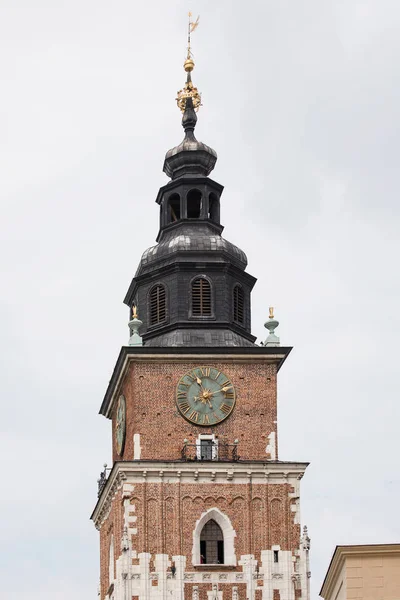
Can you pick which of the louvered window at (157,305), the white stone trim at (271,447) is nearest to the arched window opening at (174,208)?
the louvered window at (157,305)

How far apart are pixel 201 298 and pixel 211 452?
21.1ft

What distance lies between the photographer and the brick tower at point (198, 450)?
65500 mm

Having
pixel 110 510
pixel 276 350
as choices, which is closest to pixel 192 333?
pixel 276 350

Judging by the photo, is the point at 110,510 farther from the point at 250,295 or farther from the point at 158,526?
the point at 250,295

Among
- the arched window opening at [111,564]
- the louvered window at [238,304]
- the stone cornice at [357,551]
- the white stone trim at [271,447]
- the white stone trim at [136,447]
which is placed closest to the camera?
the stone cornice at [357,551]

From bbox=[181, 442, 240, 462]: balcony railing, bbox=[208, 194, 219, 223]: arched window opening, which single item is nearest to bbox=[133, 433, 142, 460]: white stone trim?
bbox=[181, 442, 240, 462]: balcony railing

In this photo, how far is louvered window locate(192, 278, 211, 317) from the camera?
70.0 meters

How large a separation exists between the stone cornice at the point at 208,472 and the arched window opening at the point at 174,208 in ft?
39.1

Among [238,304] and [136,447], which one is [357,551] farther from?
[238,304]

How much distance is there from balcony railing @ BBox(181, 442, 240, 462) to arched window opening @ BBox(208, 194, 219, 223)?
34.8 feet

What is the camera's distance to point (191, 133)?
7575 cm

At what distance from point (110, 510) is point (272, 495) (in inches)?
275

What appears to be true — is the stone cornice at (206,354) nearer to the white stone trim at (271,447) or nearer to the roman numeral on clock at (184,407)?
the roman numeral on clock at (184,407)

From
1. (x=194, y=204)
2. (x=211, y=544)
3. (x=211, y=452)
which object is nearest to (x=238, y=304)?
(x=194, y=204)
